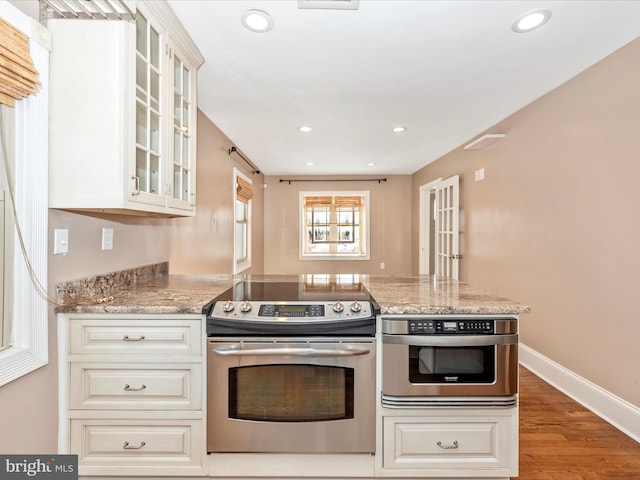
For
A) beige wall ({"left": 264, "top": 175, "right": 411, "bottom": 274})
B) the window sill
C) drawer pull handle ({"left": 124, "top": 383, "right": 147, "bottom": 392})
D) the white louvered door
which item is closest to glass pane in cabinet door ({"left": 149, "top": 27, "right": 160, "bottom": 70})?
drawer pull handle ({"left": 124, "top": 383, "right": 147, "bottom": 392})

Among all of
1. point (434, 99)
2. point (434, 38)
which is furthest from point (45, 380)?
point (434, 99)

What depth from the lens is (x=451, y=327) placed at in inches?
59.9

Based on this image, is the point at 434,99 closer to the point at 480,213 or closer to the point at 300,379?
the point at 480,213

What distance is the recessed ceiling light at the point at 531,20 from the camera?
1731 millimetres

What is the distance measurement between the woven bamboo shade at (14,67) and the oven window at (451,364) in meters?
1.85

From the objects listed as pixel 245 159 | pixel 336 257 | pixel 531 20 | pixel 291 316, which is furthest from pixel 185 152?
pixel 336 257

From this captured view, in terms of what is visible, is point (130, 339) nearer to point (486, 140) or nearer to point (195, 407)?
point (195, 407)

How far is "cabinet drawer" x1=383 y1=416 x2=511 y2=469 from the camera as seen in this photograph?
1.56 metres

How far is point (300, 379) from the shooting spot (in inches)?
61.7

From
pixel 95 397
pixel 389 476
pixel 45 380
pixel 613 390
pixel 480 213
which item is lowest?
pixel 389 476

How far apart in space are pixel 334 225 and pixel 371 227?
71 centimetres

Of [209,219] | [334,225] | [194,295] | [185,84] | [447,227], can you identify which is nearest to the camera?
[194,295]

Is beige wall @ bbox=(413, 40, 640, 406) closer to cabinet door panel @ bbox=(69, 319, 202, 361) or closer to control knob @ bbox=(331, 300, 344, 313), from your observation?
control knob @ bbox=(331, 300, 344, 313)

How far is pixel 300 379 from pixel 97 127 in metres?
1.38
